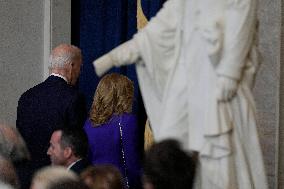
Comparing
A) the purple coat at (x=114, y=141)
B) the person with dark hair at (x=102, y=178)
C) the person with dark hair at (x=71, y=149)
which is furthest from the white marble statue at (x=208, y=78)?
the purple coat at (x=114, y=141)

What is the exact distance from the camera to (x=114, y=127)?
15.2 ft

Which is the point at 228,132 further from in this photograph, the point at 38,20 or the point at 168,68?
the point at 38,20

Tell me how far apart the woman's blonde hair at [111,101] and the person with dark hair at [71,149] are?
63 cm

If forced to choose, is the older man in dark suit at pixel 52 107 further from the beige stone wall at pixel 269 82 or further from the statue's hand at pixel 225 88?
the statue's hand at pixel 225 88

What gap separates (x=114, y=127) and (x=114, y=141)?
0.26 feet

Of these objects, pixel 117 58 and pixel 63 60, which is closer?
pixel 117 58

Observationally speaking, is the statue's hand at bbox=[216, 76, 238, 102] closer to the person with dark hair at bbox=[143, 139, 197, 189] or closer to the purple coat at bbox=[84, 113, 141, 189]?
the person with dark hair at bbox=[143, 139, 197, 189]

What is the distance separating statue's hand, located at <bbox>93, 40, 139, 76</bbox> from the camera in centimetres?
396

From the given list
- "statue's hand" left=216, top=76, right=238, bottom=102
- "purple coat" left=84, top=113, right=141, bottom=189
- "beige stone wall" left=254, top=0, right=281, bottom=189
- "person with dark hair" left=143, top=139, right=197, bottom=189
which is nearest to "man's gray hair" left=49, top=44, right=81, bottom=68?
"purple coat" left=84, top=113, right=141, bottom=189

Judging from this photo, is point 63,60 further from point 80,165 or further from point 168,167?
point 168,167

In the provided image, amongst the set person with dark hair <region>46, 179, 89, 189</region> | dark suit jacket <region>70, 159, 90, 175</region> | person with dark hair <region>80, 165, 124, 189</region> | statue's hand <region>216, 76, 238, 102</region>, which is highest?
statue's hand <region>216, 76, 238, 102</region>

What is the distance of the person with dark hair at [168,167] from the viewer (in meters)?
2.74

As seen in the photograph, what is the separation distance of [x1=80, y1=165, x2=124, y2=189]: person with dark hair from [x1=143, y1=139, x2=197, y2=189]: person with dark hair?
0.53 metres

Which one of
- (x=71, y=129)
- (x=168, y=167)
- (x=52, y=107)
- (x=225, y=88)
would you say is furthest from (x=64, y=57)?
(x=168, y=167)
